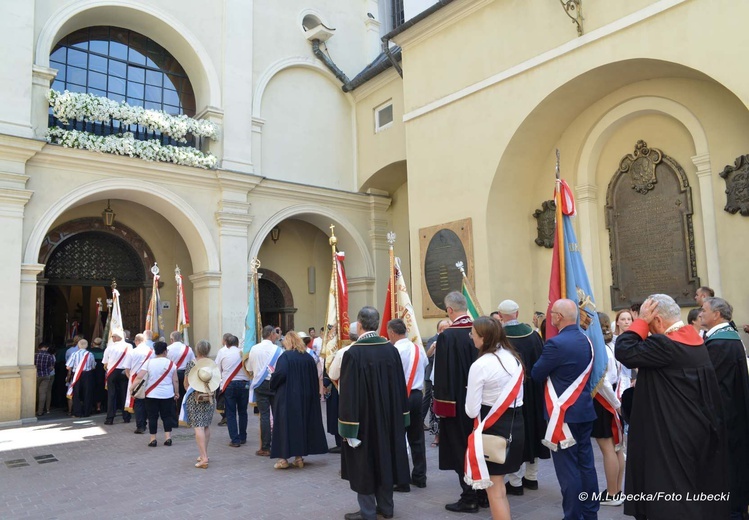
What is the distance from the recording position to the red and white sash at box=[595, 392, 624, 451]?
522 cm

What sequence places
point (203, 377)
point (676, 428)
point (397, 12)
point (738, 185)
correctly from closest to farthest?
point (676, 428)
point (203, 377)
point (738, 185)
point (397, 12)

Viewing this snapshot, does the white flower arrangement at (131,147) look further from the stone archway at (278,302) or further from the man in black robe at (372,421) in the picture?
the man in black robe at (372,421)

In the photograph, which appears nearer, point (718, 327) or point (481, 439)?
point (481, 439)

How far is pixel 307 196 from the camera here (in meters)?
16.3

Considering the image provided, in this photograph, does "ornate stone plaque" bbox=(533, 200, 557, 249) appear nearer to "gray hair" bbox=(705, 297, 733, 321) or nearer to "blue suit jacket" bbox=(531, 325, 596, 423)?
"gray hair" bbox=(705, 297, 733, 321)

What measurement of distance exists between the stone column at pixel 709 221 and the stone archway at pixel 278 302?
36.1ft

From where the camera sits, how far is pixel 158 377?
8.75 metres

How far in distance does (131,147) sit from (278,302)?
6120 mm

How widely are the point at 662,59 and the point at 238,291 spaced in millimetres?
10150

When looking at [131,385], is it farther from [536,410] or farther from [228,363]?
[536,410]

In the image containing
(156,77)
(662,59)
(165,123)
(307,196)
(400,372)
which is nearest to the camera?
(400,372)

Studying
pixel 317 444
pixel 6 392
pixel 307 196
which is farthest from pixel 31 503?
pixel 307 196

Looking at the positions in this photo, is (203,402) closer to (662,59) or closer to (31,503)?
(31,503)

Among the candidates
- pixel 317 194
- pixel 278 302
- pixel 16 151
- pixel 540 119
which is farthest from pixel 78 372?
pixel 540 119
